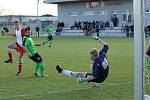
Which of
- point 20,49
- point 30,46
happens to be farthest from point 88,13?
point 30,46

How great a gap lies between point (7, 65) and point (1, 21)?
294 feet

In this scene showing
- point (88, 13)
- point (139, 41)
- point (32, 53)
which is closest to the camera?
point (139, 41)

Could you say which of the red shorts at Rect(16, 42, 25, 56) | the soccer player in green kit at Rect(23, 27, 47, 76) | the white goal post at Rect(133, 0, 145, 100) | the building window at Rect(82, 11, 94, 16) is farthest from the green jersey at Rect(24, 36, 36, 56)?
the building window at Rect(82, 11, 94, 16)

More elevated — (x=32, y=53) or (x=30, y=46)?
(x=30, y=46)

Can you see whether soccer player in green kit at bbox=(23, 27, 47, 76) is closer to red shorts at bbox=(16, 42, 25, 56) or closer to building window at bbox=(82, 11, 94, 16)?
red shorts at bbox=(16, 42, 25, 56)

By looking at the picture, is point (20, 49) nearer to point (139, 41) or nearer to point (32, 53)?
point (32, 53)

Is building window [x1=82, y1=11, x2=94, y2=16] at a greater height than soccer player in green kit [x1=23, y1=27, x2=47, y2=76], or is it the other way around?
building window [x1=82, y1=11, x2=94, y2=16]

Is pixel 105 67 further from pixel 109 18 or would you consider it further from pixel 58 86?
pixel 109 18

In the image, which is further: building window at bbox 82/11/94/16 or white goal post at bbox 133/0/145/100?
building window at bbox 82/11/94/16

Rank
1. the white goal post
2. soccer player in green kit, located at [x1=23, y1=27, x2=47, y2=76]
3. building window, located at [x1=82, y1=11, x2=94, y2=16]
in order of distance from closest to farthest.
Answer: the white goal post, soccer player in green kit, located at [x1=23, y1=27, x2=47, y2=76], building window, located at [x1=82, y1=11, x2=94, y2=16]

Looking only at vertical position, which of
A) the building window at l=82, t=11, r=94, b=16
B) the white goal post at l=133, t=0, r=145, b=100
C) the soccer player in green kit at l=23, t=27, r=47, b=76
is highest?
the building window at l=82, t=11, r=94, b=16

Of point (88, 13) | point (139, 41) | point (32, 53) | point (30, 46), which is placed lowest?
point (32, 53)

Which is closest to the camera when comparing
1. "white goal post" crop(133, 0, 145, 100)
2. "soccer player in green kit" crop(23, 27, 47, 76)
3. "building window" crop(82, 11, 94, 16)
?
"white goal post" crop(133, 0, 145, 100)

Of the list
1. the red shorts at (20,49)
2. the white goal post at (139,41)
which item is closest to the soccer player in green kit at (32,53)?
the red shorts at (20,49)
